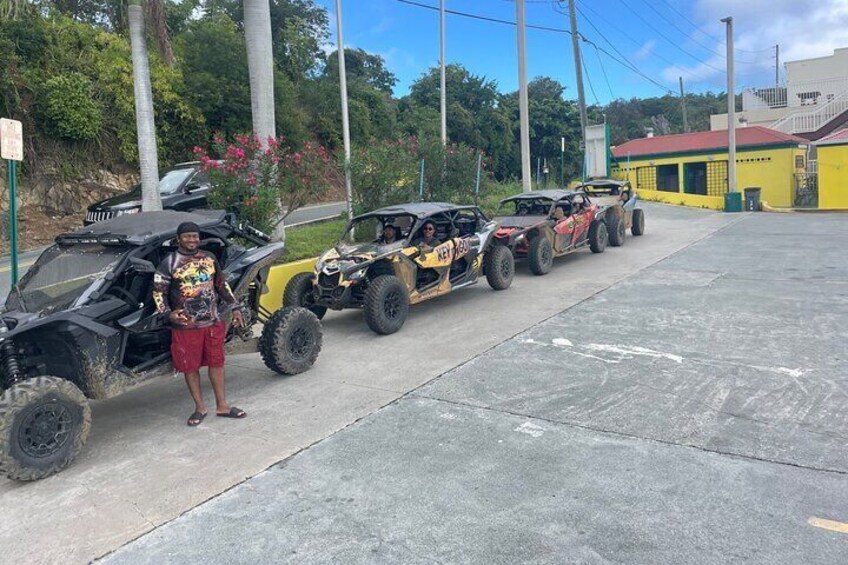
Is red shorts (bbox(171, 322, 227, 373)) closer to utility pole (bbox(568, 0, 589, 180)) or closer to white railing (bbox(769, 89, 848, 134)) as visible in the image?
utility pole (bbox(568, 0, 589, 180))

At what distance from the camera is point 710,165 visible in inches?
1284

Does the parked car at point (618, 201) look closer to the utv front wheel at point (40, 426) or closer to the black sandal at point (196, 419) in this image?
the black sandal at point (196, 419)

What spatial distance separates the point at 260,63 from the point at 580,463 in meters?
9.47

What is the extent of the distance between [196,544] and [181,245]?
8.32 ft

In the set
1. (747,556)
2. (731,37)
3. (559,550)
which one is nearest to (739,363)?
(747,556)

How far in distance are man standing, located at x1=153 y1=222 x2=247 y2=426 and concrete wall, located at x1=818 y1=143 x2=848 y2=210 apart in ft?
89.6

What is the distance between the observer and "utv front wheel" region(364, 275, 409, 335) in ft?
26.2

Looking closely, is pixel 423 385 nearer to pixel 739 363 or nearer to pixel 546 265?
pixel 739 363

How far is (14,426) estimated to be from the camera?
4273 mm

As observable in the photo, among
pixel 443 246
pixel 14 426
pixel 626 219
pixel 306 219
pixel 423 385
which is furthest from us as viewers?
pixel 306 219

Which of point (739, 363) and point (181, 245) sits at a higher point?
point (181, 245)

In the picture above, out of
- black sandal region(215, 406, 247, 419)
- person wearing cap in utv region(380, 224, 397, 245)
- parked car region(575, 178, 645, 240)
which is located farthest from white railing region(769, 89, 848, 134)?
black sandal region(215, 406, 247, 419)

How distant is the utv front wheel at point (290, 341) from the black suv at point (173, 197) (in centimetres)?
608

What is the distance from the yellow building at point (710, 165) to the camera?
1198 inches
